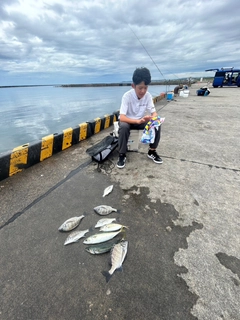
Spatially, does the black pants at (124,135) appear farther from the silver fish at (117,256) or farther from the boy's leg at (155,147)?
the silver fish at (117,256)

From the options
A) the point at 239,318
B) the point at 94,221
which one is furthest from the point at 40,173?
the point at 239,318

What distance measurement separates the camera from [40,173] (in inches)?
99.0

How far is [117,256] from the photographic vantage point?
131 centimetres

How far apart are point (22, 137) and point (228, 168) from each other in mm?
7148

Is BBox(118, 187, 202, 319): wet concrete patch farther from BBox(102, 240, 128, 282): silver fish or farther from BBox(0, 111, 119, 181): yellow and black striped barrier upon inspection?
BBox(0, 111, 119, 181): yellow and black striped barrier

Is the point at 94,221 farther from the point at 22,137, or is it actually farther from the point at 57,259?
the point at 22,137

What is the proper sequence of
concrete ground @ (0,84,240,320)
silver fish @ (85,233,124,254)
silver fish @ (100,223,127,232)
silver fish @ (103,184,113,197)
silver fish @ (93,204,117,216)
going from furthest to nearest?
silver fish @ (103,184,113,197) < silver fish @ (93,204,117,216) < silver fish @ (100,223,127,232) < silver fish @ (85,233,124,254) < concrete ground @ (0,84,240,320)

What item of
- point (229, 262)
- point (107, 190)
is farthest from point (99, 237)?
point (229, 262)

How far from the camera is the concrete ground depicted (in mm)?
1048

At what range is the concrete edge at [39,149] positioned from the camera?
2.36 metres

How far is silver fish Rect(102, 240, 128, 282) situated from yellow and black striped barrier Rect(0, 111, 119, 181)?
1.96 m

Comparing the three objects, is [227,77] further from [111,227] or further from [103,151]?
[111,227]

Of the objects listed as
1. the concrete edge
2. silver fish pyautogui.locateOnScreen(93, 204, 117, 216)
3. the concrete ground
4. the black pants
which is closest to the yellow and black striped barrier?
the concrete edge

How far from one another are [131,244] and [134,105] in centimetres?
215
